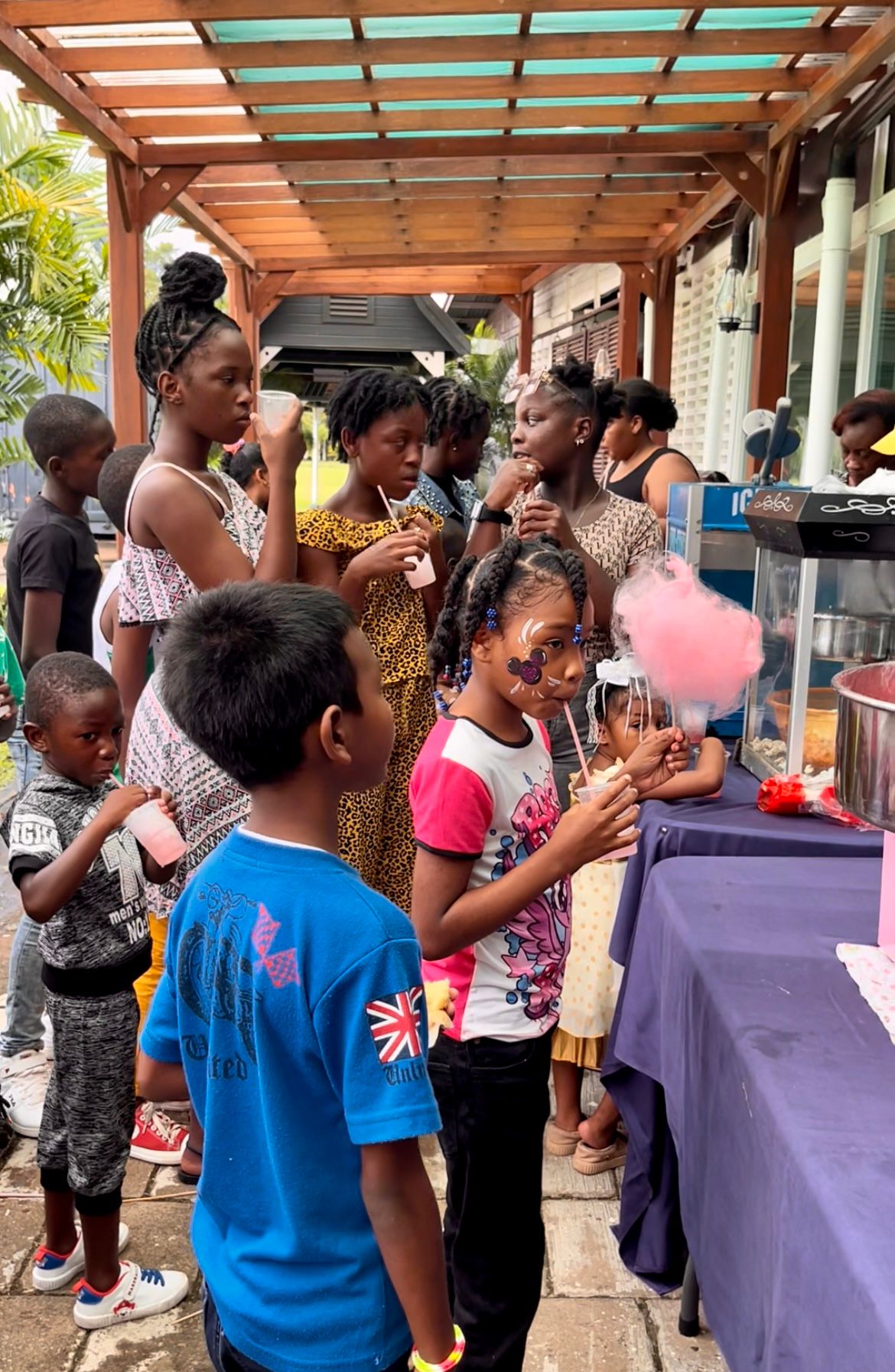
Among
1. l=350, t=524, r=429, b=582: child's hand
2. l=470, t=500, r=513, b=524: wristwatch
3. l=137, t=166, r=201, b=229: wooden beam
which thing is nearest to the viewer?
l=350, t=524, r=429, b=582: child's hand

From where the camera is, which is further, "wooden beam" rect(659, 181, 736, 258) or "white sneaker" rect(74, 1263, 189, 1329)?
"wooden beam" rect(659, 181, 736, 258)

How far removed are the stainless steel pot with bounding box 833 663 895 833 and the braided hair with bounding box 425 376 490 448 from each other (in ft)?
8.57

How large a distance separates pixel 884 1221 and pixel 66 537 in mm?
Result: 2873

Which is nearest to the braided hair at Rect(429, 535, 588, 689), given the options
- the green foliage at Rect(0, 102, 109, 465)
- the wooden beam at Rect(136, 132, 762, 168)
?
the wooden beam at Rect(136, 132, 762, 168)

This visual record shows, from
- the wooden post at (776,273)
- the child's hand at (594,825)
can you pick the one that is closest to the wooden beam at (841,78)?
the wooden post at (776,273)

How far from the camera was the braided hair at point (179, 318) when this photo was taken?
2.41 m

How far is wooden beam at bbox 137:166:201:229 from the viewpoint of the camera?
23.6 feet

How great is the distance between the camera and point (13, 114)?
9805mm

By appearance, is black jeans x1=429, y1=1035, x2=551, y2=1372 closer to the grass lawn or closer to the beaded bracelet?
the beaded bracelet

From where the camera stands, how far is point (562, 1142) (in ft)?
9.92

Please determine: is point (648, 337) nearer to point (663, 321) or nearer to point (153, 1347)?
point (663, 321)

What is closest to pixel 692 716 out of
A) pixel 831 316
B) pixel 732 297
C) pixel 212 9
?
pixel 212 9

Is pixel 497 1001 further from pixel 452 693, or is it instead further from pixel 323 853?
pixel 452 693

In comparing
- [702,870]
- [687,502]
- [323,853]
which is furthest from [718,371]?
[323,853]
